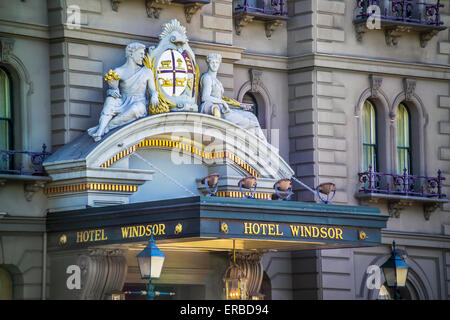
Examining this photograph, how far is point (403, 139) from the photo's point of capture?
37531 mm

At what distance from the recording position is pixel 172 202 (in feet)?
94.5

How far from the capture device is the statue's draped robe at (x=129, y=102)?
30953 mm

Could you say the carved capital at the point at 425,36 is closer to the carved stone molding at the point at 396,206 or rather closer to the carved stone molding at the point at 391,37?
the carved stone molding at the point at 391,37

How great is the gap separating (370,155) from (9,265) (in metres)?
10.5

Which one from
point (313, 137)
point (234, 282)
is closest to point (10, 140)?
point (234, 282)

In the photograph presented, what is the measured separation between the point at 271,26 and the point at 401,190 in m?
5.14

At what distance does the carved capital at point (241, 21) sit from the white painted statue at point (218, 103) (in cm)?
249

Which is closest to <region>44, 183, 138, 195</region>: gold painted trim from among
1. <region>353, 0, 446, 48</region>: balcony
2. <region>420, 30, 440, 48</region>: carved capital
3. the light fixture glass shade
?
the light fixture glass shade

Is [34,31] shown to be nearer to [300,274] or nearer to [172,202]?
[172,202]

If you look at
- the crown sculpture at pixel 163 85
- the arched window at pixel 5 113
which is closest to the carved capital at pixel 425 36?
the crown sculpture at pixel 163 85

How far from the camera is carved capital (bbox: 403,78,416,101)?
37219mm

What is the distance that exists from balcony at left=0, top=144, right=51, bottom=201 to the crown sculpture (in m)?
1.26

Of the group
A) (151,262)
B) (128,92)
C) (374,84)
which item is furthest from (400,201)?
(151,262)
